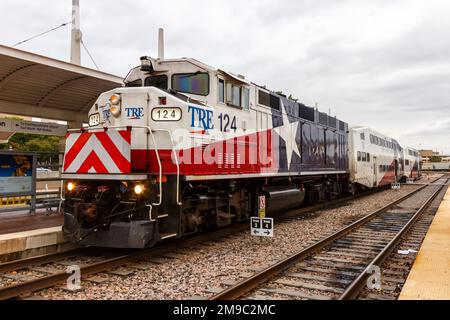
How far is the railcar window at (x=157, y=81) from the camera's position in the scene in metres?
8.25

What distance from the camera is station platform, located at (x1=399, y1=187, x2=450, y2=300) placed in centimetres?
491

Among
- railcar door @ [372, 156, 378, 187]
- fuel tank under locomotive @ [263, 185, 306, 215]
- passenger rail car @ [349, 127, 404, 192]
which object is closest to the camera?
fuel tank under locomotive @ [263, 185, 306, 215]

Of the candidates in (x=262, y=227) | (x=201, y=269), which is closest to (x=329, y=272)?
(x=201, y=269)

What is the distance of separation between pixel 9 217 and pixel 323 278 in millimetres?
7697

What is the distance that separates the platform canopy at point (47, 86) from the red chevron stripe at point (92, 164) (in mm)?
3032

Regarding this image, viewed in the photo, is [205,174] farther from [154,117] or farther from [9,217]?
[9,217]

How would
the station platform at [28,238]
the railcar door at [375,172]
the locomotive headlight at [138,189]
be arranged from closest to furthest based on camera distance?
the locomotive headlight at [138,189], the station platform at [28,238], the railcar door at [375,172]

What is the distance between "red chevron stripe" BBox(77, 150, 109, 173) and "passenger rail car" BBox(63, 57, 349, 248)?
0.02m

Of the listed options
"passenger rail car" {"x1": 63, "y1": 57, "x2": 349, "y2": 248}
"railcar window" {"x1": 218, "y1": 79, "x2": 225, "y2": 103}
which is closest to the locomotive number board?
"passenger rail car" {"x1": 63, "y1": 57, "x2": 349, "y2": 248}

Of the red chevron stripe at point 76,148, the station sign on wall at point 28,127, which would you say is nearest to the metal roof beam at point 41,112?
the station sign on wall at point 28,127

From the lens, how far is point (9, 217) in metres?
9.62

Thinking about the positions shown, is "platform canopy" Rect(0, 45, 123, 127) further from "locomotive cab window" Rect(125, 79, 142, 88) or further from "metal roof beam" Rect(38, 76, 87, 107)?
"locomotive cab window" Rect(125, 79, 142, 88)

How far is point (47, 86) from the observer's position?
10.1 m

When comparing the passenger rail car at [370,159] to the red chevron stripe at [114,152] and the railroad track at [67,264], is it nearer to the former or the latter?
the railroad track at [67,264]
